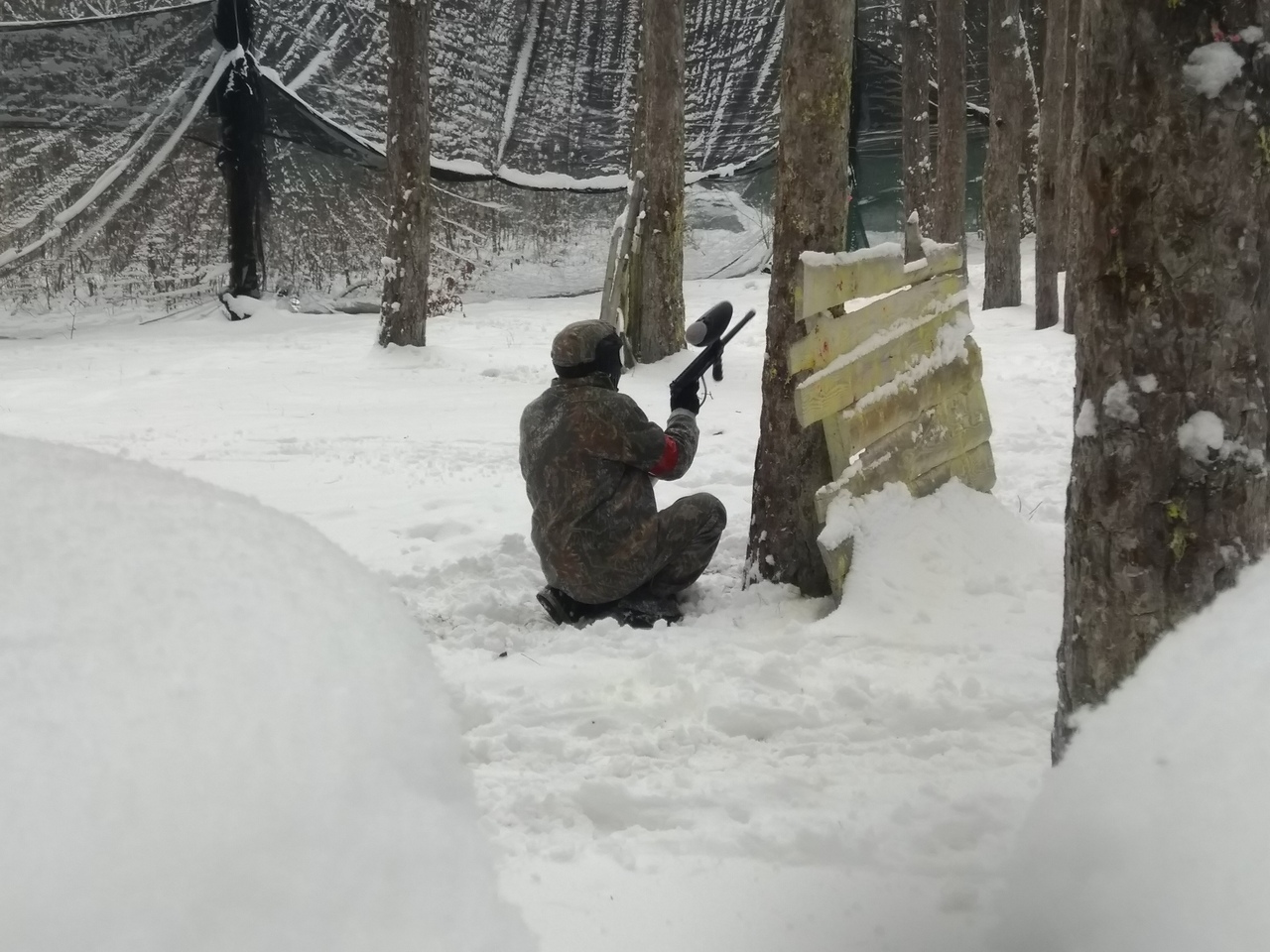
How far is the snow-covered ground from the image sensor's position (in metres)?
2.27

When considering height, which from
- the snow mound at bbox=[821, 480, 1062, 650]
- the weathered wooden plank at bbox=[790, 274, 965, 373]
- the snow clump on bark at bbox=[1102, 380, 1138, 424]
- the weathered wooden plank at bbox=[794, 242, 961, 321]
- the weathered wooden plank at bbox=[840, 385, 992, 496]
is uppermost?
the weathered wooden plank at bbox=[794, 242, 961, 321]

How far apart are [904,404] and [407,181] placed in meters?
6.74

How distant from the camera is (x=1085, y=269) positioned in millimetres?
2076

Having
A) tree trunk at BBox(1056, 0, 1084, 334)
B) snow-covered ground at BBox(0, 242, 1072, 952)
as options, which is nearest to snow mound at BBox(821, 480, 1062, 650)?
snow-covered ground at BBox(0, 242, 1072, 952)

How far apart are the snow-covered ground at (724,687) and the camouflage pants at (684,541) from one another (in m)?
0.21

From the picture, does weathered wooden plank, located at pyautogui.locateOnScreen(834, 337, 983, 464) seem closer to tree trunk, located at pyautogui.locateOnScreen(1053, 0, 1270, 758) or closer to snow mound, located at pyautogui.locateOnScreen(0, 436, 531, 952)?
tree trunk, located at pyautogui.locateOnScreen(1053, 0, 1270, 758)

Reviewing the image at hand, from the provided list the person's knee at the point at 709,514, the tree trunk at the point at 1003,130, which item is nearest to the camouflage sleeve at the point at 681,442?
the person's knee at the point at 709,514

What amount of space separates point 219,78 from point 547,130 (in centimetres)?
388

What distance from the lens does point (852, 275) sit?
4.13 meters

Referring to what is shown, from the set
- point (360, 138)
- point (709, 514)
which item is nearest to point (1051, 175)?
point (360, 138)

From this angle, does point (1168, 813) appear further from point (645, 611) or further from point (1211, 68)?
point (645, 611)

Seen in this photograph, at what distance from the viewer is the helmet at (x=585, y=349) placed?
4082mm

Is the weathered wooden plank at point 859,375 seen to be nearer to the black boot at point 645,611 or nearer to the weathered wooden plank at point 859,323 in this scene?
the weathered wooden plank at point 859,323

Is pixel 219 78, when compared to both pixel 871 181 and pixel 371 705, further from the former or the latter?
pixel 371 705
